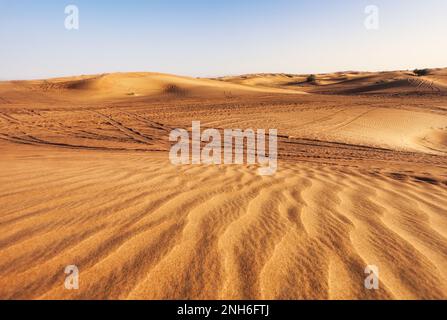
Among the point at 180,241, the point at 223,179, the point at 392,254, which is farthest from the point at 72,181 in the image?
the point at 392,254

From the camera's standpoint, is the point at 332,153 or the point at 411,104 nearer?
the point at 332,153

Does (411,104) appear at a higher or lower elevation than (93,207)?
higher

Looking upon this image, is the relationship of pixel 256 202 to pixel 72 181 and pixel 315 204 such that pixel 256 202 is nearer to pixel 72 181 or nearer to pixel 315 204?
pixel 315 204

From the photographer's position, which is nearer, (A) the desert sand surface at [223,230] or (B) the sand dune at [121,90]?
(A) the desert sand surface at [223,230]

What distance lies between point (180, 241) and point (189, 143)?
18.5ft

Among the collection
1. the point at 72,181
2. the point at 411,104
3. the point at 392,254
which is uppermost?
the point at 411,104

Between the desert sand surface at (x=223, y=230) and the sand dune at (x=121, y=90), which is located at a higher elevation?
the sand dune at (x=121, y=90)

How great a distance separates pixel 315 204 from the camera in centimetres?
286

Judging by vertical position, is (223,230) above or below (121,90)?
below

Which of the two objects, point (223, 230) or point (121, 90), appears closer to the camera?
point (223, 230)

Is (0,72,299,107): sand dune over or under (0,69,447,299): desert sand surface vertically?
over

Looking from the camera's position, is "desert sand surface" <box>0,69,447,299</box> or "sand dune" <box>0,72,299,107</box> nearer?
"desert sand surface" <box>0,69,447,299</box>

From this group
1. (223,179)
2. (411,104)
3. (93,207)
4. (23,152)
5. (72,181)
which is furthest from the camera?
(411,104)

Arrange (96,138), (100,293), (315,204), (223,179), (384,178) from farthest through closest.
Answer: (96,138), (384,178), (223,179), (315,204), (100,293)
